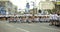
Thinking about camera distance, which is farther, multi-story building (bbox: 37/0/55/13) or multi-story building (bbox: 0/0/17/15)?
multi-story building (bbox: 37/0/55/13)

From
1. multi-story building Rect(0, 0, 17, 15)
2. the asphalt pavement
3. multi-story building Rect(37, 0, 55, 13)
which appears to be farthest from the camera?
multi-story building Rect(37, 0, 55, 13)

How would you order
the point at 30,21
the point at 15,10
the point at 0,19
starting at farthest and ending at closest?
the point at 0,19 < the point at 15,10 < the point at 30,21

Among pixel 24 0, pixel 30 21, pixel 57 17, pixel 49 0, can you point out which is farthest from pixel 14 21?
pixel 57 17

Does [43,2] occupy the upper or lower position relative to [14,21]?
upper

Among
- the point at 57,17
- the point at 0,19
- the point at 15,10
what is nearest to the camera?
the point at 57,17

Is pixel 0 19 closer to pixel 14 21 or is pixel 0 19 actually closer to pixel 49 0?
pixel 14 21

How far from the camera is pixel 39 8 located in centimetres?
2495

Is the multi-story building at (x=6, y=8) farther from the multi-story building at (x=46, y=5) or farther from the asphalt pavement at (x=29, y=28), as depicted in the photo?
the asphalt pavement at (x=29, y=28)

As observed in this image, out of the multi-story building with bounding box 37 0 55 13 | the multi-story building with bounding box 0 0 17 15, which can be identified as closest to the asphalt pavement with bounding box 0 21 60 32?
the multi-story building with bounding box 0 0 17 15

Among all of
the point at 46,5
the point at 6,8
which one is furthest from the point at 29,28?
the point at 46,5

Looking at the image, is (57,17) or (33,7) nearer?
(57,17)

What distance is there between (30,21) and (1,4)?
14.3 ft

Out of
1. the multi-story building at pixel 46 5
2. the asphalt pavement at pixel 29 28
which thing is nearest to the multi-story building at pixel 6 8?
the multi-story building at pixel 46 5

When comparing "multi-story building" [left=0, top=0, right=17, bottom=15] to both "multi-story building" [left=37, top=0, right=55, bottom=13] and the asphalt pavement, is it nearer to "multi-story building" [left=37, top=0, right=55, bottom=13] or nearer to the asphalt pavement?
"multi-story building" [left=37, top=0, right=55, bottom=13]
